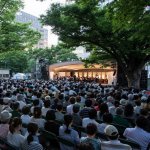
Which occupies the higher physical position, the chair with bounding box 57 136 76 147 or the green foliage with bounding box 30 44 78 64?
the green foliage with bounding box 30 44 78 64

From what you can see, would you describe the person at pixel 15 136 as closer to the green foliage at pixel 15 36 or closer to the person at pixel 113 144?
the person at pixel 113 144

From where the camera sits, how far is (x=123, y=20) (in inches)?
567

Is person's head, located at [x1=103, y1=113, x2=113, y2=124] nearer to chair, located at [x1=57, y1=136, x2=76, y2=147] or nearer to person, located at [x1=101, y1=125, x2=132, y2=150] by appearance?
chair, located at [x1=57, y1=136, x2=76, y2=147]

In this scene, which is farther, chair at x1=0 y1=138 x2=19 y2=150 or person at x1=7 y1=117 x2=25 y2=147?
person at x1=7 y1=117 x2=25 y2=147

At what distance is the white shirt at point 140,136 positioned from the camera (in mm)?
7090

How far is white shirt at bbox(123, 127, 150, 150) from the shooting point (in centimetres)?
709

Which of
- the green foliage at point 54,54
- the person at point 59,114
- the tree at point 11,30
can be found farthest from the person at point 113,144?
the green foliage at point 54,54

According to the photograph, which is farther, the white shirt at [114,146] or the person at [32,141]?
the person at [32,141]

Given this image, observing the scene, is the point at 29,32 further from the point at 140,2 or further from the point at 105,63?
the point at 140,2

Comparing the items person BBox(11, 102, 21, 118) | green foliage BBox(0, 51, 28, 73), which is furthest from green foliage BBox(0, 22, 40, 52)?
green foliage BBox(0, 51, 28, 73)

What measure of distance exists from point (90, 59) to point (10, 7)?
862 cm

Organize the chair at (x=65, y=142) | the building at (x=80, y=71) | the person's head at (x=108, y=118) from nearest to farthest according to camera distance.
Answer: the chair at (x=65, y=142) < the person's head at (x=108, y=118) < the building at (x=80, y=71)

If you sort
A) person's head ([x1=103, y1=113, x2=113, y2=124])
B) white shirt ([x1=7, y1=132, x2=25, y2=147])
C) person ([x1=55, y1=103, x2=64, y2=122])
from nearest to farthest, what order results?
white shirt ([x1=7, y1=132, x2=25, y2=147])
person's head ([x1=103, y1=113, x2=113, y2=124])
person ([x1=55, y1=103, x2=64, y2=122])

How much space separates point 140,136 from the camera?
7.20 m
